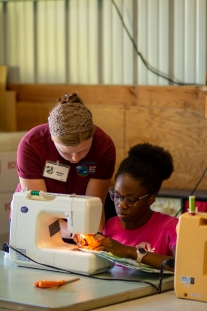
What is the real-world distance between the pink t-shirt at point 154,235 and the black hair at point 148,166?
139 millimetres

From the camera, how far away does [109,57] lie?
17.2ft

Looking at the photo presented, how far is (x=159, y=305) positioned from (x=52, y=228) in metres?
0.68

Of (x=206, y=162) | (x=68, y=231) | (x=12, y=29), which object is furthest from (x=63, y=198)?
(x=12, y=29)

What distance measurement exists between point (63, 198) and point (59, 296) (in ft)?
1.57

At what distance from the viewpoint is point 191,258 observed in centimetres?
250

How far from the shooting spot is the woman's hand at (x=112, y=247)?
108 inches

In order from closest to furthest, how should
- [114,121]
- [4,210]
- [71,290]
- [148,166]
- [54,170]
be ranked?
[71,290]
[148,166]
[54,170]
[4,210]
[114,121]

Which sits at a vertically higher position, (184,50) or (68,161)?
(184,50)

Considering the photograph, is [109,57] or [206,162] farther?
[109,57]

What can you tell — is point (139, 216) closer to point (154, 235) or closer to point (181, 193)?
point (154, 235)

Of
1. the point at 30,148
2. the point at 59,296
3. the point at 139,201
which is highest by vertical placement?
the point at 30,148

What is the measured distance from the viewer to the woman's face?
118 inches

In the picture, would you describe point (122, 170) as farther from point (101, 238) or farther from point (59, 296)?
point (59, 296)

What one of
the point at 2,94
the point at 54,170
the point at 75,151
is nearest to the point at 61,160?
the point at 54,170
